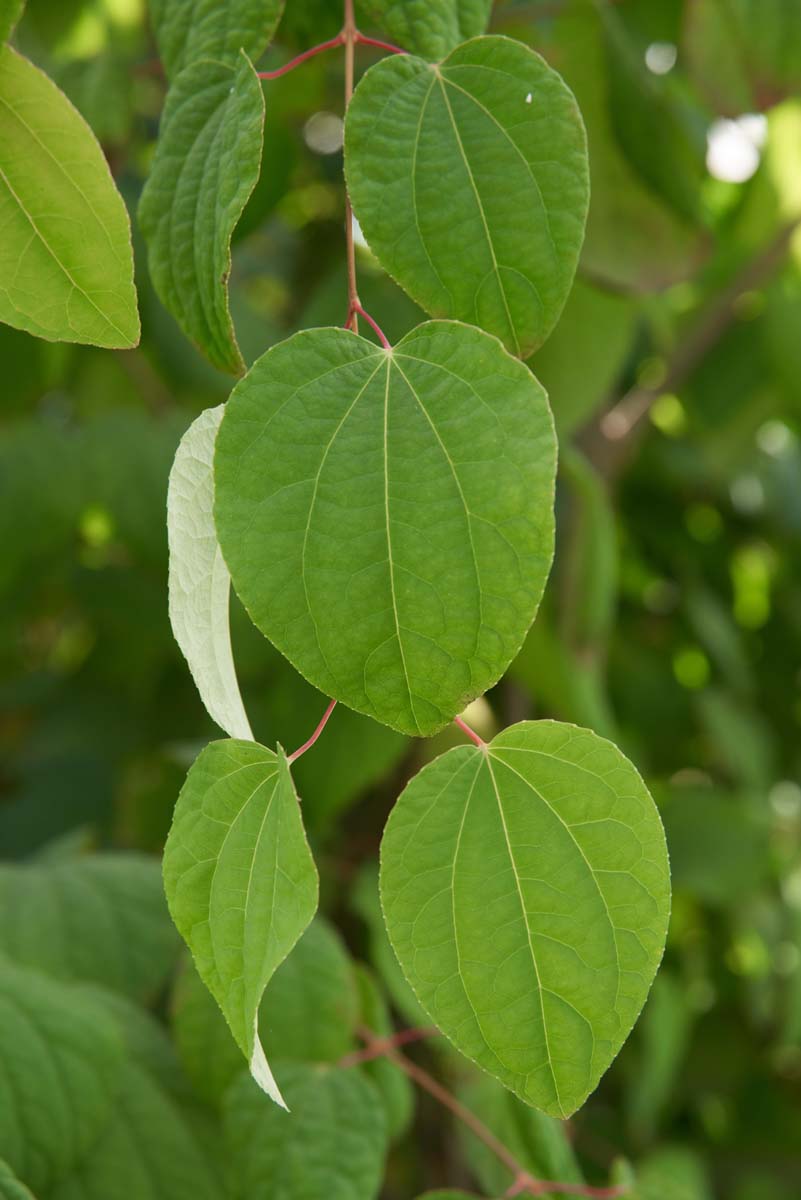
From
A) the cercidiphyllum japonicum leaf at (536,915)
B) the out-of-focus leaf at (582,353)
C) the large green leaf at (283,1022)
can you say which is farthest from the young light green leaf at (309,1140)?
the out-of-focus leaf at (582,353)

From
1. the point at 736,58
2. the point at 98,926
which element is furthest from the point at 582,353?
the point at 98,926

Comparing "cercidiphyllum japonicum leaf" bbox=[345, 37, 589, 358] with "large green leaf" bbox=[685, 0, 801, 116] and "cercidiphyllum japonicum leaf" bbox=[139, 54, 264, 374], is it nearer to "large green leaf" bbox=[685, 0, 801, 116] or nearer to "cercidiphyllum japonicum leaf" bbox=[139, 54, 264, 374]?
"cercidiphyllum japonicum leaf" bbox=[139, 54, 264, 374]

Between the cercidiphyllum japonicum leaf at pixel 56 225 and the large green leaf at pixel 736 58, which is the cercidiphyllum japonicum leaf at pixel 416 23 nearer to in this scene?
the cercidiphyllum japonicum leaf at pixel 56 225

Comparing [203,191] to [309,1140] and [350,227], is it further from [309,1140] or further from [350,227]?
[309,1140]

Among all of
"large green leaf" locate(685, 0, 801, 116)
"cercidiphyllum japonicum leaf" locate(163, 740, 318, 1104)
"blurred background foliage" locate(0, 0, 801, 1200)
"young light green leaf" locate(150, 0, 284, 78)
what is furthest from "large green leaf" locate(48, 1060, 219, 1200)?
"large green leaf" locate(685, 0, 801, 116)

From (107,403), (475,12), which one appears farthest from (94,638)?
(475,12)
